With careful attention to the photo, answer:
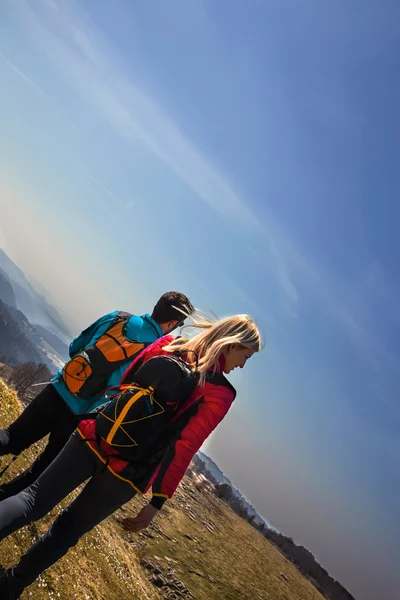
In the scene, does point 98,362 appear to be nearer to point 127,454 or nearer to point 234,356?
point 127,454

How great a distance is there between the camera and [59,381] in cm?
598

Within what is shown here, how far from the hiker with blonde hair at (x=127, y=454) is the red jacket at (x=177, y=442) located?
0.03 feet

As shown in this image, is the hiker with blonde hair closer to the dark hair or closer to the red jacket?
the red jacket

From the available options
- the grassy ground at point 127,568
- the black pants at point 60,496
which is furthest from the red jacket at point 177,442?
the grassy ground at point 127,568

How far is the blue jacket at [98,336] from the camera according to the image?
5.84 metres

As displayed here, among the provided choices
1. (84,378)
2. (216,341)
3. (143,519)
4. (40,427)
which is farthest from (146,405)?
(40,427)

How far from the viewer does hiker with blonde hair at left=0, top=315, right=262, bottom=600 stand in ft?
13.6

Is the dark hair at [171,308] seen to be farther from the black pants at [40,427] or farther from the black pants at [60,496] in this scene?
the black pants at [60,496]

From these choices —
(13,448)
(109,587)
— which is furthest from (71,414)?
(109,587)

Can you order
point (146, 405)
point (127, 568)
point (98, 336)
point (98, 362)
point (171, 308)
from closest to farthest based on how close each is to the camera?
point (146, 405) < point (98, 362) < point (98, 336) < point (171, 308) < point (127, 568)

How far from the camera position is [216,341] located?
4.71m

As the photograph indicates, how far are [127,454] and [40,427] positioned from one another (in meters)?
2.49

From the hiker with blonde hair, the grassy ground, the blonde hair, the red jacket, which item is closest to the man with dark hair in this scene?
the blonde hair

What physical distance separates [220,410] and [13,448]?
350cm
